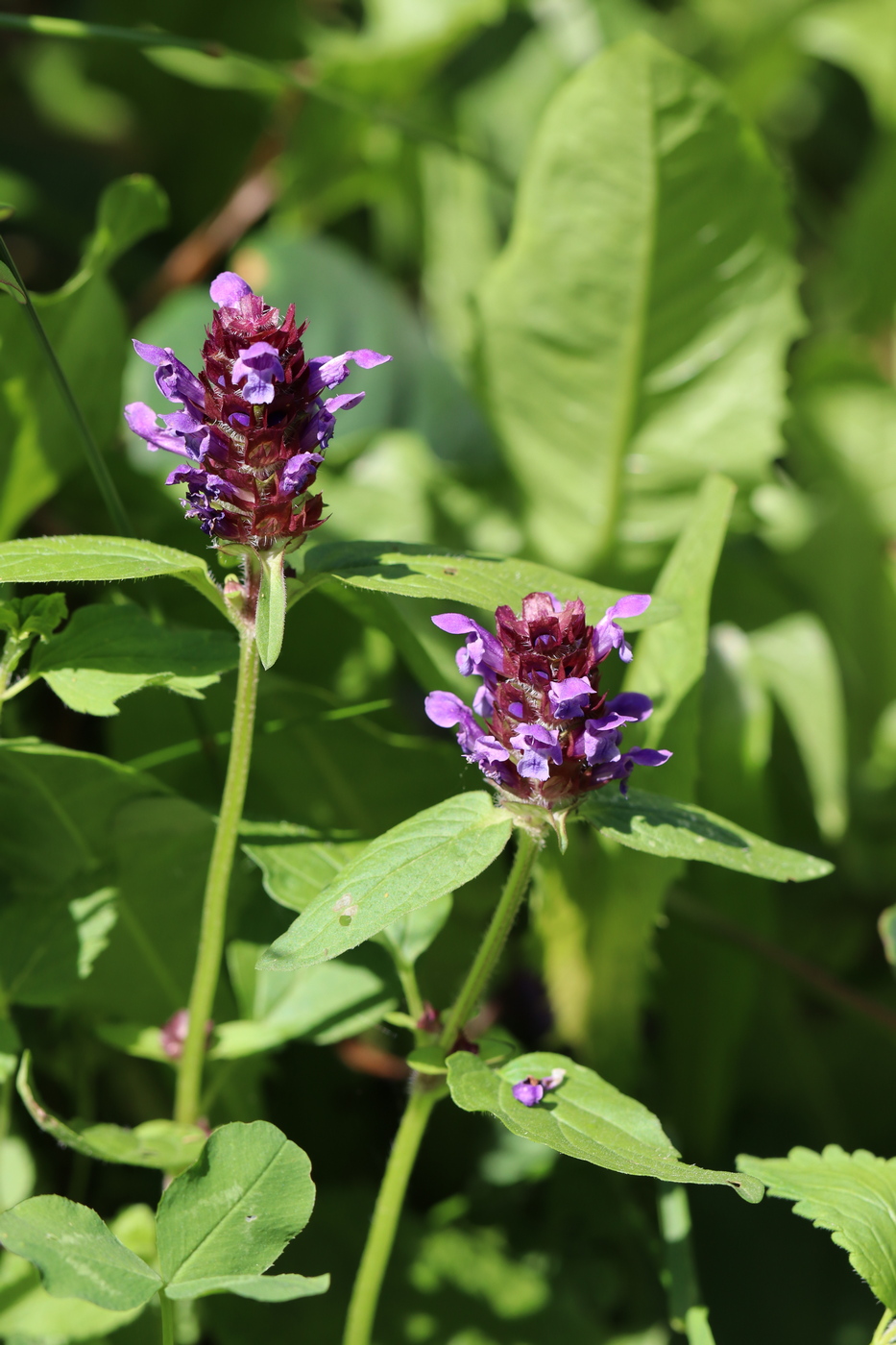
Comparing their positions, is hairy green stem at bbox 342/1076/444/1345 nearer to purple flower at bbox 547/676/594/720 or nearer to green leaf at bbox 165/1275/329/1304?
green leaf at bbox 165/1275/329/1304

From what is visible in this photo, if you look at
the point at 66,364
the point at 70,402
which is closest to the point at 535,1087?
the point at 70,402

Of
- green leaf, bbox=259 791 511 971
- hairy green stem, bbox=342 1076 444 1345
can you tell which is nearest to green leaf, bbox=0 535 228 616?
green leaf, bbox=259 791 511 971

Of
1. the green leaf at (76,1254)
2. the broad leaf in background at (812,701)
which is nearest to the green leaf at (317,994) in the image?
the green leaf at (76,1254)

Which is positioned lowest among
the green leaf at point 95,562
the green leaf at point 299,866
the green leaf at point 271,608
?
the green leaf at point 299,866

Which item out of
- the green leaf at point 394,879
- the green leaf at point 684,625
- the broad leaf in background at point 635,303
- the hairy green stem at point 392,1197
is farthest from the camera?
the broad leaf in background at point 635,303

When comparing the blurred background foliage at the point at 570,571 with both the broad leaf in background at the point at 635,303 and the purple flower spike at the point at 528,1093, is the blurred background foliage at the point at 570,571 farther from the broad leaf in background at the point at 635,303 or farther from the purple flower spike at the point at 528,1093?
the purple flower spike at the point at 528,1093

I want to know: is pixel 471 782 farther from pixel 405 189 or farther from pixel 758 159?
pixel 405 189

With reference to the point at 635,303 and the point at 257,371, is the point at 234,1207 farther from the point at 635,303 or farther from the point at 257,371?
the point at 635,303
